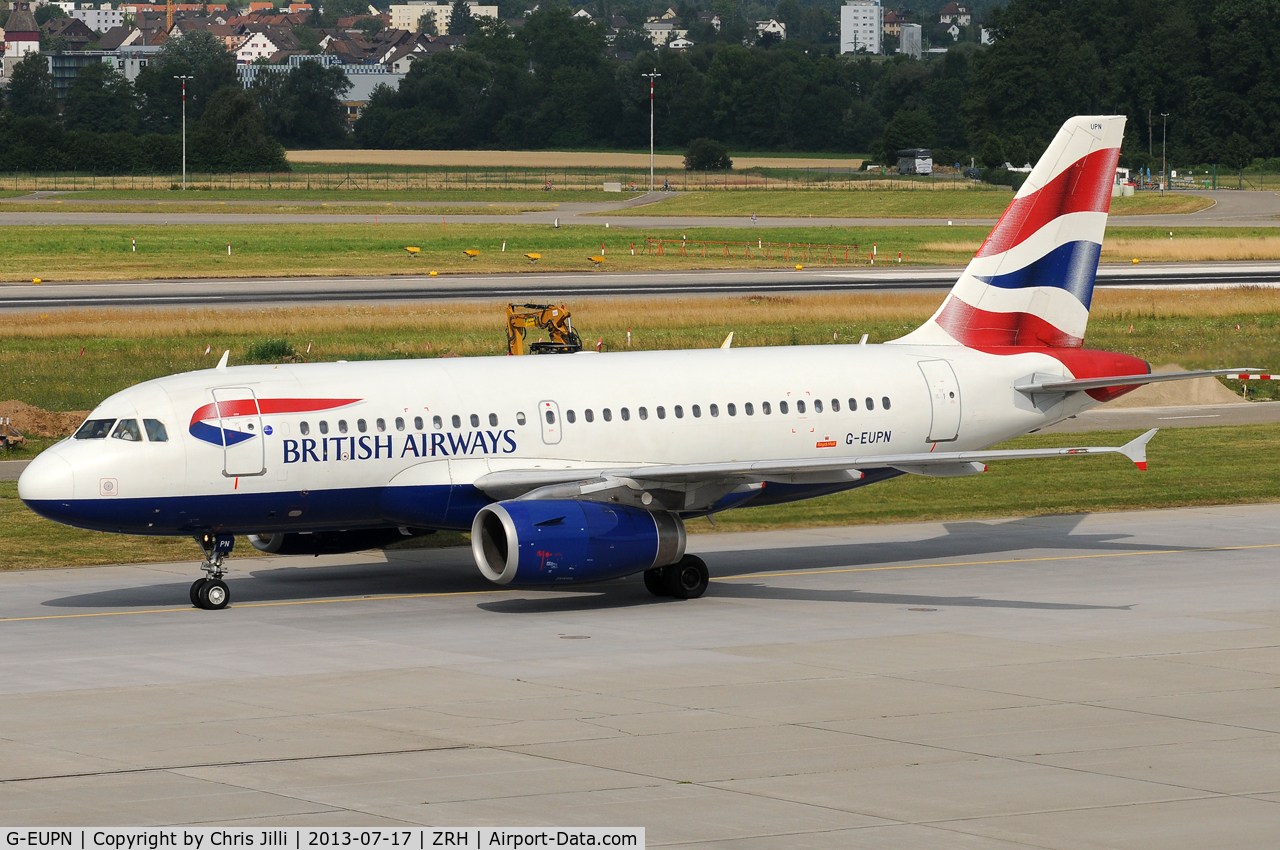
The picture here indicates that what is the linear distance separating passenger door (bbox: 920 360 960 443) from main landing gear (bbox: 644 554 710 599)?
617 centimetres

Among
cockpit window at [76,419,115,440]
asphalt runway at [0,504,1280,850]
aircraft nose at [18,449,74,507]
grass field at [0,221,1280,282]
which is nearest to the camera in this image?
asphalt runway at [0,504,1280,850]

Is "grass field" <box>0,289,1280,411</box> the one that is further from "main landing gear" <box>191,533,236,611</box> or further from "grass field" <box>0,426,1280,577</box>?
"main landing gear" <box>191,533,236,611</box>

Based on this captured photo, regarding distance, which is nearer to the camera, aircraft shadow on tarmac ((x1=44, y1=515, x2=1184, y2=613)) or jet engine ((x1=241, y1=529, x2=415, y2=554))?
aircraft shadow on tarmac ((x1=44, y1=515, x2=1184, y2=613))

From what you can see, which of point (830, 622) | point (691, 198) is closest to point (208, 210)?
point (691, 198)

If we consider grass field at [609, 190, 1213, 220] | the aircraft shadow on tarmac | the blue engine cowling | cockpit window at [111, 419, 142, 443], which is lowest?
the aircraft shadow on tarmac

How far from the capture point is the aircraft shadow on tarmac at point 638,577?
1236 inches

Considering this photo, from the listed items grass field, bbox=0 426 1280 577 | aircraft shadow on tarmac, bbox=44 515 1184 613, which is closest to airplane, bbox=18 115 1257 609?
aircraft shadow on tarmac, bbox=44 515 1184 613

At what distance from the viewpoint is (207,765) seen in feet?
65.2

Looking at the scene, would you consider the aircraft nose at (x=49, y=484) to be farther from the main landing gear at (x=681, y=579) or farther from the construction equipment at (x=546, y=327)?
the construction equipment at (x=546, y=327)

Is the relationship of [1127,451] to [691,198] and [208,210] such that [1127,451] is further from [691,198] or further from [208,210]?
[691,198]

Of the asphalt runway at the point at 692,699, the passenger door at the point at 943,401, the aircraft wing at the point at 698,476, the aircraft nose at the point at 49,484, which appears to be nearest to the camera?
the asphalt runway at the point at 692,699

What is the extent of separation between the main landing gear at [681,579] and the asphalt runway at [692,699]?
0.43 metres

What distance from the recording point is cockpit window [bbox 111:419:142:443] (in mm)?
29469

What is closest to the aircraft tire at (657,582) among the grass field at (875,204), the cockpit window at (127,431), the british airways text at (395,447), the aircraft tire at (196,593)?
the british airways text at (395,447)
